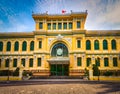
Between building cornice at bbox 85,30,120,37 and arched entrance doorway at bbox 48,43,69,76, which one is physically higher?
building cornice at bbox 85,30,120,37

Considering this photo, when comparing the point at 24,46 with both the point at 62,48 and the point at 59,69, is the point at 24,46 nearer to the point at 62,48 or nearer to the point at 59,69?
the point at 62,48

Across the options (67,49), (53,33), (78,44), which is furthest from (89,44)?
(53,33)

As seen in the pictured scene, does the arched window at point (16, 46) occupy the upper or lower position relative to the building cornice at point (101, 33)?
lower

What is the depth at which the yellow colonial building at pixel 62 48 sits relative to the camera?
116 ft

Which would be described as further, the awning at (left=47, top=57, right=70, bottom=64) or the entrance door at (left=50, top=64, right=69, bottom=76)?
the entrance door at (left=50, top=64, right=69, bottom=76)

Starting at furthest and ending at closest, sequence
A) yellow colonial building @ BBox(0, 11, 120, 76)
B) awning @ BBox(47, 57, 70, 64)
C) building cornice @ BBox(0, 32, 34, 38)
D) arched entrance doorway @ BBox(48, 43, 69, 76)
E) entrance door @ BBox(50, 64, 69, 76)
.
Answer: building cornice @ BBox(0, 32, 34, 38) → entrance door @ BBox(50, 64, 69, 76) → yellow colonial building @ BBox(0, 11, 120, 76) → arched entrance doorway @ BBox(48, 43, 69, 76) → awning @ BBox(47, 57, 70, 64)

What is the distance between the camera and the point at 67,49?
36.6 m

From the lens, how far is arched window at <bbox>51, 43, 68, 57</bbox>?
3662 centimetres

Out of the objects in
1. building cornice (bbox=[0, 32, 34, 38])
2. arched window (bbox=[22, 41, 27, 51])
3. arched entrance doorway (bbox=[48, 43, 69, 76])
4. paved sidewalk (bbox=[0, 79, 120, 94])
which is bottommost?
paved sidewalk (bbox=[0, 79, 120, 94])

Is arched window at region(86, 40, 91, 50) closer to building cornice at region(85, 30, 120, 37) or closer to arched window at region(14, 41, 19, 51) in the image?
building cornice at region(85, 30, 120, 37)

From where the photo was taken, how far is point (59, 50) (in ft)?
121

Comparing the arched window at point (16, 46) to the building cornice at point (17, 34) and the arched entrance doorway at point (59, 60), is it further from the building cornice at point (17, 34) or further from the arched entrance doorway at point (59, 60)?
the arched entrance doorway at point (59, 60)

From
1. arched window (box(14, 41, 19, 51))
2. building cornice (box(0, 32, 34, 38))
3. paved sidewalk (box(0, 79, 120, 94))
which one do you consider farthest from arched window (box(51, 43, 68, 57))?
paved sidewalk (box(0, 79, 120, 94))

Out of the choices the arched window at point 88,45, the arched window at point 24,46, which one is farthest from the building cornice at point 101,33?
the arched window at point 24,46
